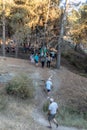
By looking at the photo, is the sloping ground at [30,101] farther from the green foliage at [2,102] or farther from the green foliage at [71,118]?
the green foliage at [71,118]

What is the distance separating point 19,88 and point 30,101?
141 centimetres

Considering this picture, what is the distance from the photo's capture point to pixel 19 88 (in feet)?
81.8

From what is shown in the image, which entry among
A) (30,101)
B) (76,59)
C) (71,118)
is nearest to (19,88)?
(30,101)

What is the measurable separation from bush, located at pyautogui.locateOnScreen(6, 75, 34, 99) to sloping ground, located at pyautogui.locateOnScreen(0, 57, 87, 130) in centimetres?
46

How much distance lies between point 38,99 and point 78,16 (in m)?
20.4

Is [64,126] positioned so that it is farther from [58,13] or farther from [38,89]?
[58,13]

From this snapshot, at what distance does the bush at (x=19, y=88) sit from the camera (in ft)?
81.9

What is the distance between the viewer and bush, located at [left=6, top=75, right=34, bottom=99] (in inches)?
982

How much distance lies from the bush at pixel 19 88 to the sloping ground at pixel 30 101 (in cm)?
46

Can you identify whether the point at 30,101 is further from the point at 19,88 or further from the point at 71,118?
the point at 71,118

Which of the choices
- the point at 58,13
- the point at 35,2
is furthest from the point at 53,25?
the point at 35,2

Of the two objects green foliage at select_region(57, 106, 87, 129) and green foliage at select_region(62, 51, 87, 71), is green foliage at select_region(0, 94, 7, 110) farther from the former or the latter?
green foliage at select_region(62, 51, 87, 71)

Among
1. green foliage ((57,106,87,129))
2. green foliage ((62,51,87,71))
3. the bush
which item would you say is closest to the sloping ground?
the bush

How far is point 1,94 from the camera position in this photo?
24.8m
